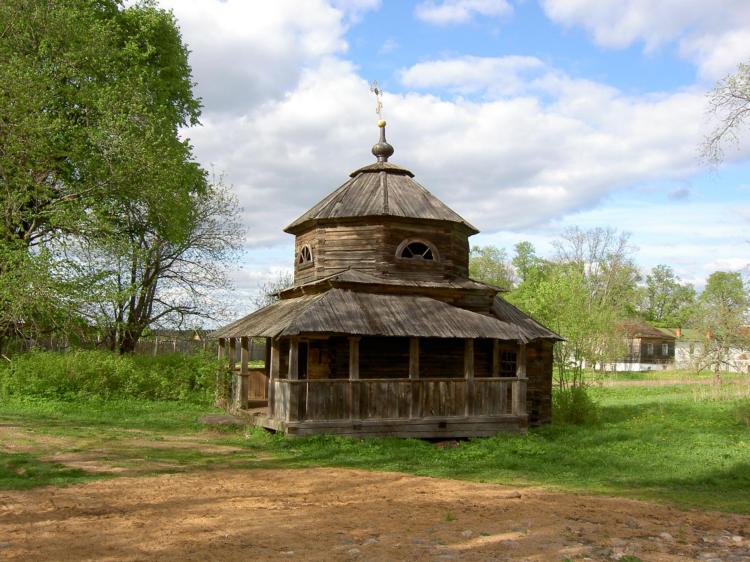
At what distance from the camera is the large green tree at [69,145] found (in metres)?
20.1

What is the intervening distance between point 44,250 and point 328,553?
15.8 meters

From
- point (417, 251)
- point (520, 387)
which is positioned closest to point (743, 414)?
point (520, 387)

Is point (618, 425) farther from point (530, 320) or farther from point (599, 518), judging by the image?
point (599, 518)

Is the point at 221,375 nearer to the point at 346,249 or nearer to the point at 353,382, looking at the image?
the point at 346,249

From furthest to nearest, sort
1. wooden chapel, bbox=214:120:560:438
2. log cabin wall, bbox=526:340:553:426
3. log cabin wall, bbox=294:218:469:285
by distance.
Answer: log cabin wall, bbox=526:340:553:426
log cabin wall, bbox=294:218:469:285
wooden chapel, bbox=214:120:560:438

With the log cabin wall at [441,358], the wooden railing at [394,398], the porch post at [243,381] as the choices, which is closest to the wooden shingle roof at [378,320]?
the porch post at [243,381]

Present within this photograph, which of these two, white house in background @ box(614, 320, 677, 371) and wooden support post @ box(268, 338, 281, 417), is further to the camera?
white house in background @ box(614, 320, 677, 371)

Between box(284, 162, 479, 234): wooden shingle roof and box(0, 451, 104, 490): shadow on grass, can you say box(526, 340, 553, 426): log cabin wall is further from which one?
box(0, 451, 104, 490): shadow on grass

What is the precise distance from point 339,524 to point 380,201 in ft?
39.8

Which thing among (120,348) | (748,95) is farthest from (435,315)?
(120,348)

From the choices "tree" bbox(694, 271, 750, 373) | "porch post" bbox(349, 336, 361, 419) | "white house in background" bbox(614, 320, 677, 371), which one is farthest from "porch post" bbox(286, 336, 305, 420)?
"white house in background" bbox(614, 320, 677, 371)

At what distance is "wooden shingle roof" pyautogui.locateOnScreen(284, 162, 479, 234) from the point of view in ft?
63.5

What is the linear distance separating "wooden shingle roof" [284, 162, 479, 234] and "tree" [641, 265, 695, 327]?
A: 251ft

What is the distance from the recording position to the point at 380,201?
64.4 feet
